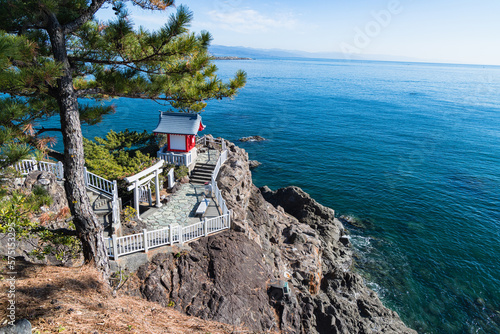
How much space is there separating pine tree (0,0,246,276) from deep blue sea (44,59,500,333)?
7.71m

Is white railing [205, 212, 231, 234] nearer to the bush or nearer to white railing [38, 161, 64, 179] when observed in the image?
the bush

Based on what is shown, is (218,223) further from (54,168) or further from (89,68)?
(54,168)

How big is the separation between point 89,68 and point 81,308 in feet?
23.8

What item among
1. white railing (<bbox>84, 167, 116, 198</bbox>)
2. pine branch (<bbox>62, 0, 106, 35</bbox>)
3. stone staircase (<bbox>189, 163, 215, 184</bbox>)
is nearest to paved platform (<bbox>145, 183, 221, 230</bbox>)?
stone staircase (<bbox>189, 163, 215, 184</bbox>)

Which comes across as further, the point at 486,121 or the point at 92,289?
the point at 486,121

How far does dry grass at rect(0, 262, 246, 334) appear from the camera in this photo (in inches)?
281

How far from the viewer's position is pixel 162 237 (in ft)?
45.3

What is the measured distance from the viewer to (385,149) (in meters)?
50.3

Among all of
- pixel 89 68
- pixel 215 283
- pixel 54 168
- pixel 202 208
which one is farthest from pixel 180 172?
pixel 89 68

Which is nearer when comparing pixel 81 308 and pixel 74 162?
pixel 81 308

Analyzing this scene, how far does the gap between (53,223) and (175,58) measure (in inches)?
408

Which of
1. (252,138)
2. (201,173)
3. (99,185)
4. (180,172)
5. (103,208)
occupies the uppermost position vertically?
(99,185)

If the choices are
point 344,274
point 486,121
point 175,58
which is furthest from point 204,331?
point 486,121

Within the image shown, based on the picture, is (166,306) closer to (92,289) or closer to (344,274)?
(92,289)
